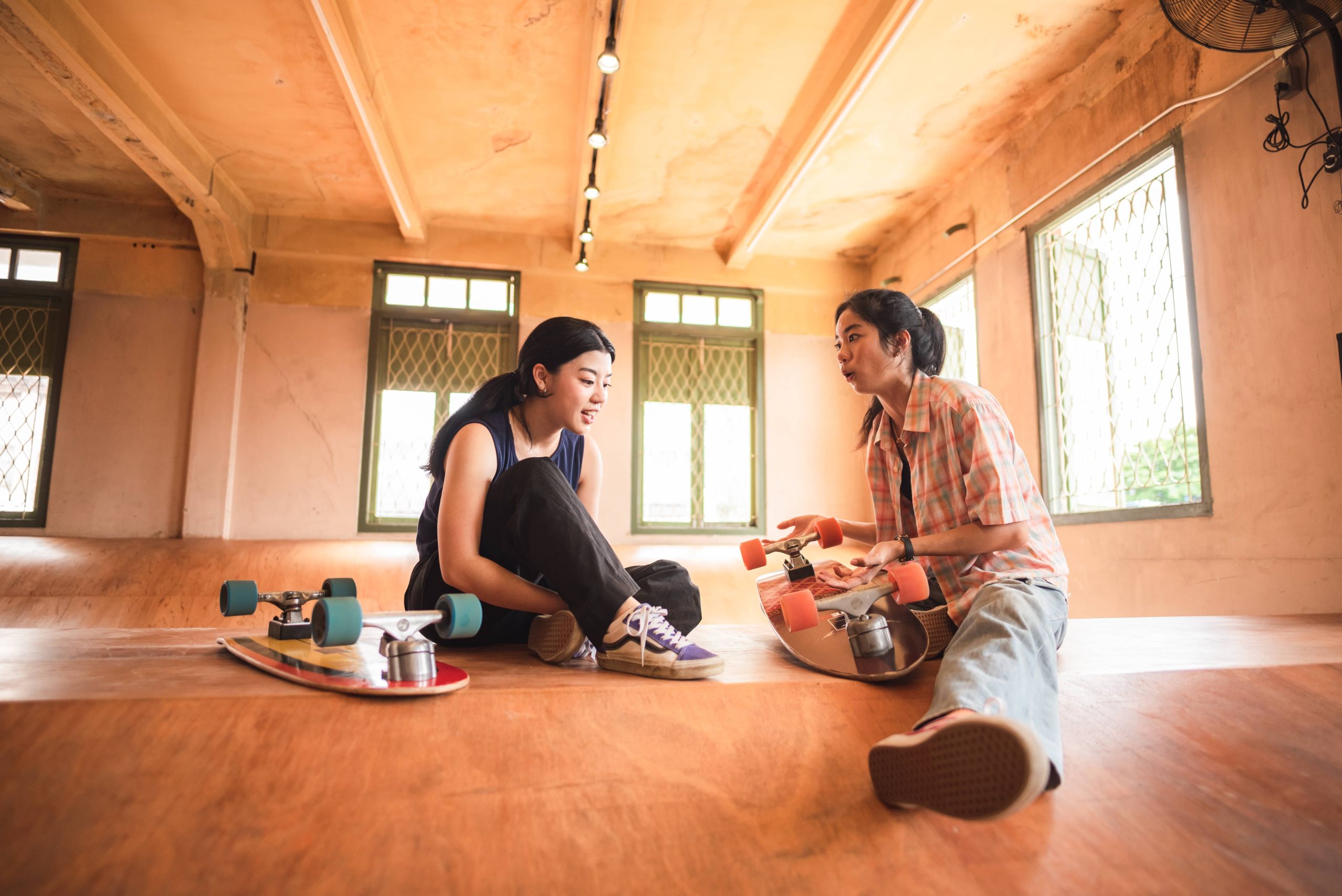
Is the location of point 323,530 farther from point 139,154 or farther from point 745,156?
point 745,156

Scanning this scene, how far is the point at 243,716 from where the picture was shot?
4.28ft

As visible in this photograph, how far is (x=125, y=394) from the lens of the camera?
6.09 m

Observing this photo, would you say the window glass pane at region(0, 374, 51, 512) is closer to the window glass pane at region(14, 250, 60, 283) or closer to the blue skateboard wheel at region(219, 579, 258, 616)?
the window glass pane at region(14, 250, 60, 283)

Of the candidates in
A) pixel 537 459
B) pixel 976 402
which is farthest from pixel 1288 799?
pixel 537 459

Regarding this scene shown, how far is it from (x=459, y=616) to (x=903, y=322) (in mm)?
1402

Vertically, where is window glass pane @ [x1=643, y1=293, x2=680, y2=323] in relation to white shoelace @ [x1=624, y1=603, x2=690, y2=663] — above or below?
above

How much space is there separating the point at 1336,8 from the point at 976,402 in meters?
2.59

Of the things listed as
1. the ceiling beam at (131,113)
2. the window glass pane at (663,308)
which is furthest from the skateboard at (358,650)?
the window glass pane at (663,308)

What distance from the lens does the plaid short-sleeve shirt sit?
5.83ft

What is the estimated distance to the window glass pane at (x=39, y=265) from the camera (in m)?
6.18

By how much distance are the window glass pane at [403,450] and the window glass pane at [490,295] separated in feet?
2.97

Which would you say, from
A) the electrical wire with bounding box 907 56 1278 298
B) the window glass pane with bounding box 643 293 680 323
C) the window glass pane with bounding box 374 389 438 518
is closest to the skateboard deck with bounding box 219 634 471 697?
the electrical wire with bounding box 907 56 1278 298

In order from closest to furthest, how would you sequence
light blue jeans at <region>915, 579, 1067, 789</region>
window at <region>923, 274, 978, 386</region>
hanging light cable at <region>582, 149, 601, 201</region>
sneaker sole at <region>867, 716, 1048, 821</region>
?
sneaker sole at <region>867, 716, 1048, 821</region>, light blue jeans at <region>915, 579, 1067, 789</region>, hanging light cable at <region>582, 149, 601, 201</region>, window at <region>923, 274, 978, 386</region>

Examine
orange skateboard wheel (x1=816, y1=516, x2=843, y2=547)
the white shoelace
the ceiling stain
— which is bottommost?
the white shoelace
